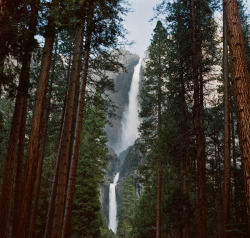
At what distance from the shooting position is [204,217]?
793 cm

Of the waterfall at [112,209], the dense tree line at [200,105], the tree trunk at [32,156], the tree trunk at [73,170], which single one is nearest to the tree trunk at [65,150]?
the tree trunk at [73,170]

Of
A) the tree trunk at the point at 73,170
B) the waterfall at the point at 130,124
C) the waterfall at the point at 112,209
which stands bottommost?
→ the waterfall at the point at 112,209

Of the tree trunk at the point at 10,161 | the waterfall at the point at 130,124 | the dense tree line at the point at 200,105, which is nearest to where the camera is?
the dense tree line at the point at 200,105

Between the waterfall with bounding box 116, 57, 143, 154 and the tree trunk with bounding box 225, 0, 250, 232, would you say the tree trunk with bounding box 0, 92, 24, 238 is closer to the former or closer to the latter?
the tree trunk with bounding box 225, 0, 250, 232

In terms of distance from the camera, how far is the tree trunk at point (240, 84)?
386 cm

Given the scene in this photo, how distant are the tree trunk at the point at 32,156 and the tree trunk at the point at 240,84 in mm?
4537

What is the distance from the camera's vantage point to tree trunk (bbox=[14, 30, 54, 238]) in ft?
17.1

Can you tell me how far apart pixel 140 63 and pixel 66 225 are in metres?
83.7

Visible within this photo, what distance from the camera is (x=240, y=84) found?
4.29 meters

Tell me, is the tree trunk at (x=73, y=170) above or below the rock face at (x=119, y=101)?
below

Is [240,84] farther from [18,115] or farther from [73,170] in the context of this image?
[18,115]

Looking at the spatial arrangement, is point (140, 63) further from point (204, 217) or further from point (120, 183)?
point (204, 217)

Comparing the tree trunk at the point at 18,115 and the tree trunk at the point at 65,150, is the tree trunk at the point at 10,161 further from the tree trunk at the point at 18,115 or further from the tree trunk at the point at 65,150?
the tree trunk at the point at 65,150

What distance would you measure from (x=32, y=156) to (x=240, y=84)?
191 inches
